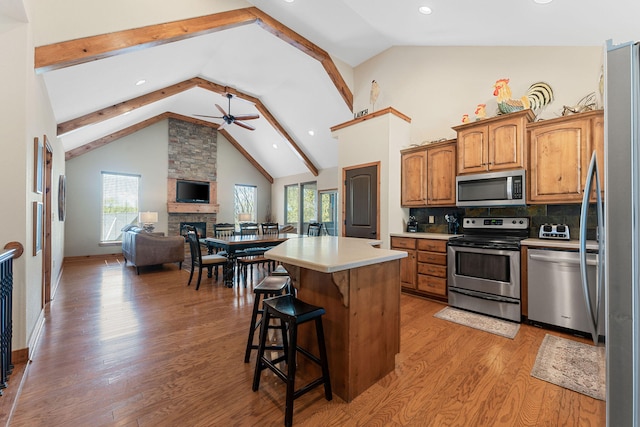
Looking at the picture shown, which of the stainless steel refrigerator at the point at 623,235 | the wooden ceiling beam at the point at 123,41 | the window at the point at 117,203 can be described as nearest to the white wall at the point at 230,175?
the window at the point at 117,203

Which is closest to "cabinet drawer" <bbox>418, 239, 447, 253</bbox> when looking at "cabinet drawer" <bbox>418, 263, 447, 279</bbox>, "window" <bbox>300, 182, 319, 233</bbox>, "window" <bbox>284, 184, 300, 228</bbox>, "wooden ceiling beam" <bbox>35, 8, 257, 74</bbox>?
"cabinet drawer" <bbox>418, 263, 447, 279</bbox>

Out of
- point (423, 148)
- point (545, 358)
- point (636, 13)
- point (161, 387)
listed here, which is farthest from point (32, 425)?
point (636, 13)

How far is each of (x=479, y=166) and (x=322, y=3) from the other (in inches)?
119

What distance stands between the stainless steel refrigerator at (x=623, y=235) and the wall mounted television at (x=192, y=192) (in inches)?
372

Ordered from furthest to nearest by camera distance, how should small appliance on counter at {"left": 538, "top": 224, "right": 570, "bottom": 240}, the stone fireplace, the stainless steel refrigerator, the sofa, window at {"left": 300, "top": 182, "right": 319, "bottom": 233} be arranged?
1. window at {"left": 300, "top": 182, "right": 319, "bottom": 233}
2. the stone fireplace
3. the sofa
4. small appliance on counter at {"left": 538, "top": 224, "right": 570, "bottom": 240}
5. the stainless steel refrigerator

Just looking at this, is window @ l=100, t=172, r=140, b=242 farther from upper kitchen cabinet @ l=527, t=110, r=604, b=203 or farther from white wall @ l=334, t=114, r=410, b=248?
upper kitchen cabinet @ l=527, t=110, r=604, b=203

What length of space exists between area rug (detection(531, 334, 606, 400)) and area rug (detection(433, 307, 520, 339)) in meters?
0.30

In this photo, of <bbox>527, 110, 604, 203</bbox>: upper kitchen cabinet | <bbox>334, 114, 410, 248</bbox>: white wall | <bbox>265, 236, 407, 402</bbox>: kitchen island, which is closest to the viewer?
<bbox>265, 236, 407, 402</bbox>: kitchen island

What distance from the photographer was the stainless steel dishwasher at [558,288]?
255 cm

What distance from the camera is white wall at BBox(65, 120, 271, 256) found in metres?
7.05

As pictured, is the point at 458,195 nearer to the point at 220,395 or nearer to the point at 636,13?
the point at 636,13

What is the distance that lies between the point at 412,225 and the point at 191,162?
7.62m

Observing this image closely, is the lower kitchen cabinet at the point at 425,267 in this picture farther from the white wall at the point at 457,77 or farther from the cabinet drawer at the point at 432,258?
the white wall at the point at 457,77

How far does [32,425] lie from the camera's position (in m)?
1.49
